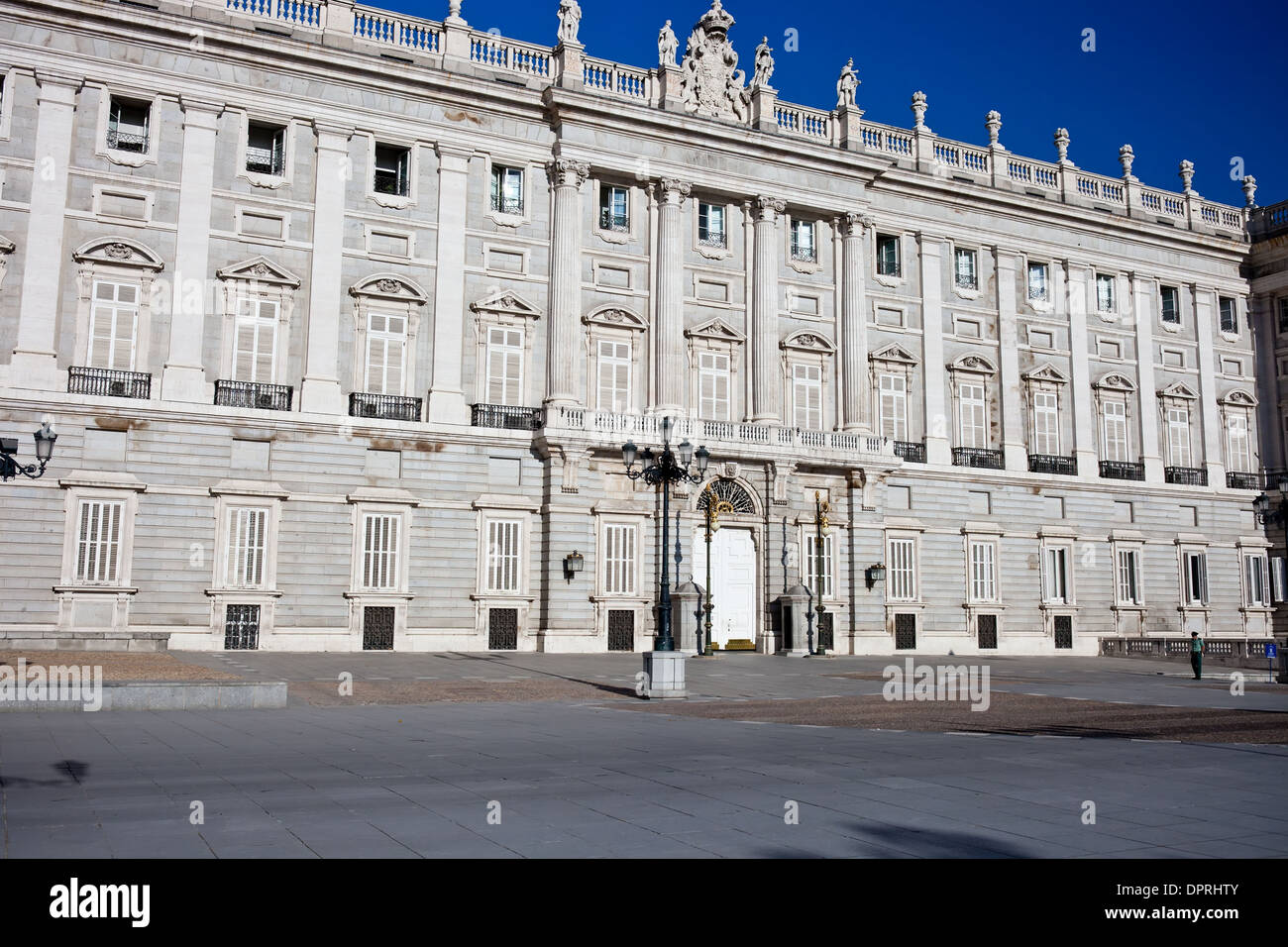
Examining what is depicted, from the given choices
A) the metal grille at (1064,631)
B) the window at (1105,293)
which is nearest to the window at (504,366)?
the metal grille at (1064,631)

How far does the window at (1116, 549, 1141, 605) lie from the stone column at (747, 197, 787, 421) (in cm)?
1791

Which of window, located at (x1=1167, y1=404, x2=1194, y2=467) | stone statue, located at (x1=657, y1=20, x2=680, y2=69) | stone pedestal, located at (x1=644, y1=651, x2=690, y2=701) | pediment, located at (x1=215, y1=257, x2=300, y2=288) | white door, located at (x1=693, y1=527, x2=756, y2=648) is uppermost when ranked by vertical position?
stone statue, located at (x1=657, y1=20, x2=680, y2=69)

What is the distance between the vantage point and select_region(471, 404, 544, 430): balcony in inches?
1393

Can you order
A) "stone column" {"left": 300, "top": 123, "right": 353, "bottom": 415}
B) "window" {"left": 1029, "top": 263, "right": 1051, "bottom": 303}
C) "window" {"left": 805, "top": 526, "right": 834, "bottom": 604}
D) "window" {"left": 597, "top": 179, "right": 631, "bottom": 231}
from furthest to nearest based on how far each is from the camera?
"window" {"left": 1029, "top": 263, "right": 1051, "bottom": 303}
"window" {"left": 805, "top": 526, "right": 834, "bottom": 604}
"window" {"left": 597, "top": 179, "right": 631, "bottom": 231}
"stone column" {"left": 300, "top": 123, "right": 353, "bottom": 415}

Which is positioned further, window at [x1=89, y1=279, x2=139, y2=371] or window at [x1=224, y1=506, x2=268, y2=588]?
window at [x1=224, y1=506, x2=268, y2=588]

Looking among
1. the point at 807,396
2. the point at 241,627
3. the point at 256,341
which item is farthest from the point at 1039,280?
the point at 241,627

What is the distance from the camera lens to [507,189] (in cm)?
3709

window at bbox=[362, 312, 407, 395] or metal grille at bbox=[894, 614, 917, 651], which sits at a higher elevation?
window at bbox=[362, 312, 407, 395]

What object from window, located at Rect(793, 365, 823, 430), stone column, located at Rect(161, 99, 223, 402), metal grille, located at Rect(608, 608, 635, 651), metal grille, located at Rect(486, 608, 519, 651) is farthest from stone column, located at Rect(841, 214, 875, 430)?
stone column, located at Rect(161, 99, 223, 402)

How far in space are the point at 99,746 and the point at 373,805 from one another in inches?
207

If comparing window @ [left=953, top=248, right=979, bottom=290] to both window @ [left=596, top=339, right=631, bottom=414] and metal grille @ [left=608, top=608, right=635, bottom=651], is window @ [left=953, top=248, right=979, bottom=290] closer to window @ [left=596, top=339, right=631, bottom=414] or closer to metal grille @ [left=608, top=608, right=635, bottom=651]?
window @ [left=596, top=339, right=631, bottom=414]

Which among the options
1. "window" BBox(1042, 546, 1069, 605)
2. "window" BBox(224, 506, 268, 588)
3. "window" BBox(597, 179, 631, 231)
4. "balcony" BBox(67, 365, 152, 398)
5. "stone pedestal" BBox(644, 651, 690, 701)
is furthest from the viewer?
"window" BBox(1042, 546, 1069, 605)
